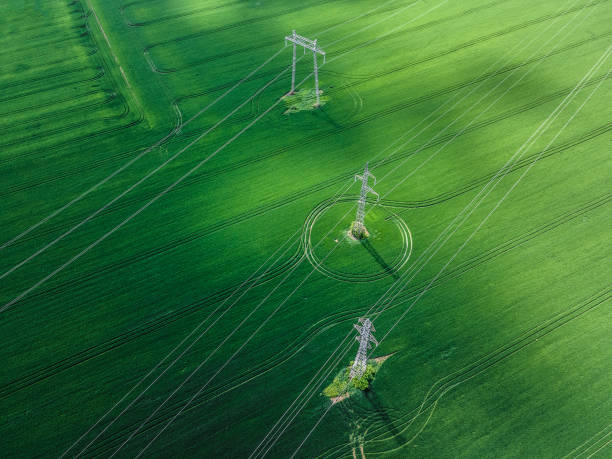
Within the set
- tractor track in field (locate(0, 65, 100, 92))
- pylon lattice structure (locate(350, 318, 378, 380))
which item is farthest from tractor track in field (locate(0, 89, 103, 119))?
pylon lattice structure (locate(350, 318, 378, 380))

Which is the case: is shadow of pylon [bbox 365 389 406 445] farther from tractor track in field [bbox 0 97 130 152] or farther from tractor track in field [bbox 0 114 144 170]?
tractor track in field [bbox 0 97 130 152]

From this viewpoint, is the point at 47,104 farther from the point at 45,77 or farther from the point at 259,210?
the point at 259,210

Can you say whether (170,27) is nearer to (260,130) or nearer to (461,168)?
→ (260,130)

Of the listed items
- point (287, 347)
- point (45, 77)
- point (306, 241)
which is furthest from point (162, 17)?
point (287, 347)

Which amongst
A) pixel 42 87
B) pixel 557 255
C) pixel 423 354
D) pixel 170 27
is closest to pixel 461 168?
pixel 557 255

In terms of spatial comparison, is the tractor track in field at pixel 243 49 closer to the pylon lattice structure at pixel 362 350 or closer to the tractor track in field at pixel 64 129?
the tractor track in field at pixel 64 129

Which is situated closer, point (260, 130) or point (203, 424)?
point (203, 424)
